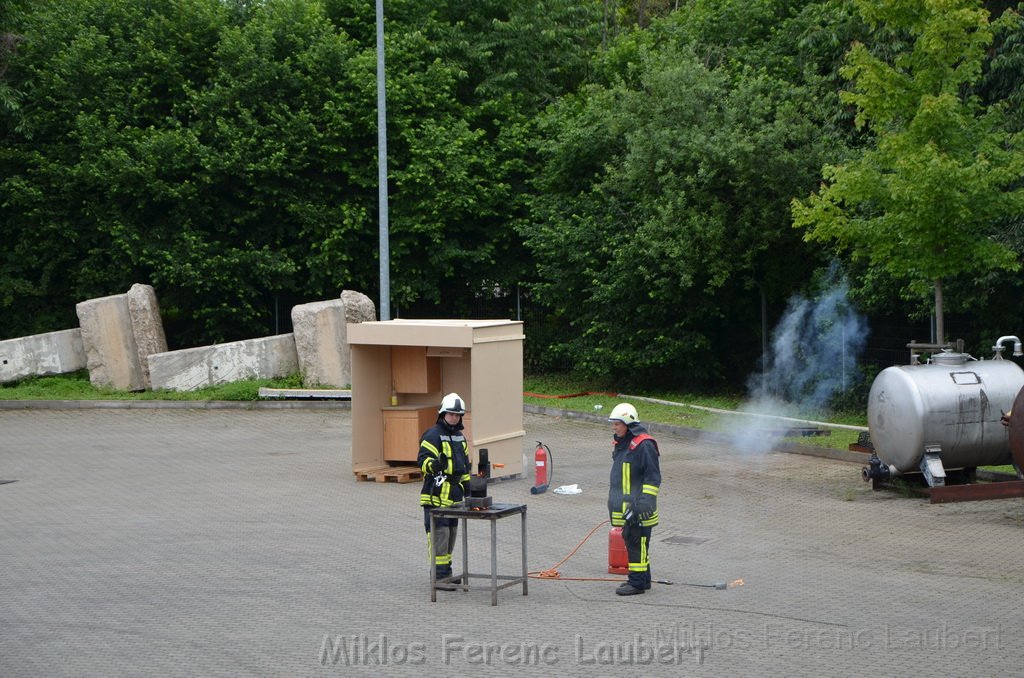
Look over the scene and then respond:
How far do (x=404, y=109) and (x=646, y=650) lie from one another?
24072mm

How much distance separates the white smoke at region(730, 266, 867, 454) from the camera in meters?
24.9

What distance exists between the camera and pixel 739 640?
31.3ft

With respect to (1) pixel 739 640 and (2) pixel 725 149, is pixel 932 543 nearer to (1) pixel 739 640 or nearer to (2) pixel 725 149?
(1) pixel 739 640

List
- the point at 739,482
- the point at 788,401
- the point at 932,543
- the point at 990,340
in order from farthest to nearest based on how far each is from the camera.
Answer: the point at 788,401, the point at 990,340, the point at 739,482, the point at 932,543

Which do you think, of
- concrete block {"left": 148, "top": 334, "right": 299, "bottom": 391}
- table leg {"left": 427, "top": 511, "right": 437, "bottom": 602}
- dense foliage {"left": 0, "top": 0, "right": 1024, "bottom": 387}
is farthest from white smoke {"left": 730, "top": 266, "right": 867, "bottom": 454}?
table leg {"left": 427, "top": 511, "right": 437, "bottom": 602}

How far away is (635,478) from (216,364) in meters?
18.5

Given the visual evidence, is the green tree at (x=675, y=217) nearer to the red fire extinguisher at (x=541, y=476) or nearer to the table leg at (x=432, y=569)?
the red fire extinguisher at (x=541, y=476)

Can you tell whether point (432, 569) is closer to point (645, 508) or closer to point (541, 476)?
point (645, 508)

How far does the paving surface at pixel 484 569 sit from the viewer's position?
9.17 meters

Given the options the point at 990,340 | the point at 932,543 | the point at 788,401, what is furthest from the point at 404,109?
the point at 932,543

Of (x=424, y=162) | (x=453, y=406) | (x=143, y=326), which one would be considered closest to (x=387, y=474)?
(x=453, y=406)

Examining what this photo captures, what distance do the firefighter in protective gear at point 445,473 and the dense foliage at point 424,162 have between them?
14626mm

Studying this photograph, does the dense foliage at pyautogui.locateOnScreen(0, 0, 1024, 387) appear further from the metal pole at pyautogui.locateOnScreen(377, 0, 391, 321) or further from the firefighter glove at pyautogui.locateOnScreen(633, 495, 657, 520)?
the firefighter glove at pyautogui.locateOnScreen(633, 495, 657, 520)

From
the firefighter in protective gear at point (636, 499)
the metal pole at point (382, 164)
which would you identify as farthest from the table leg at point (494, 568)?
the metal pole at point (382, 164)
